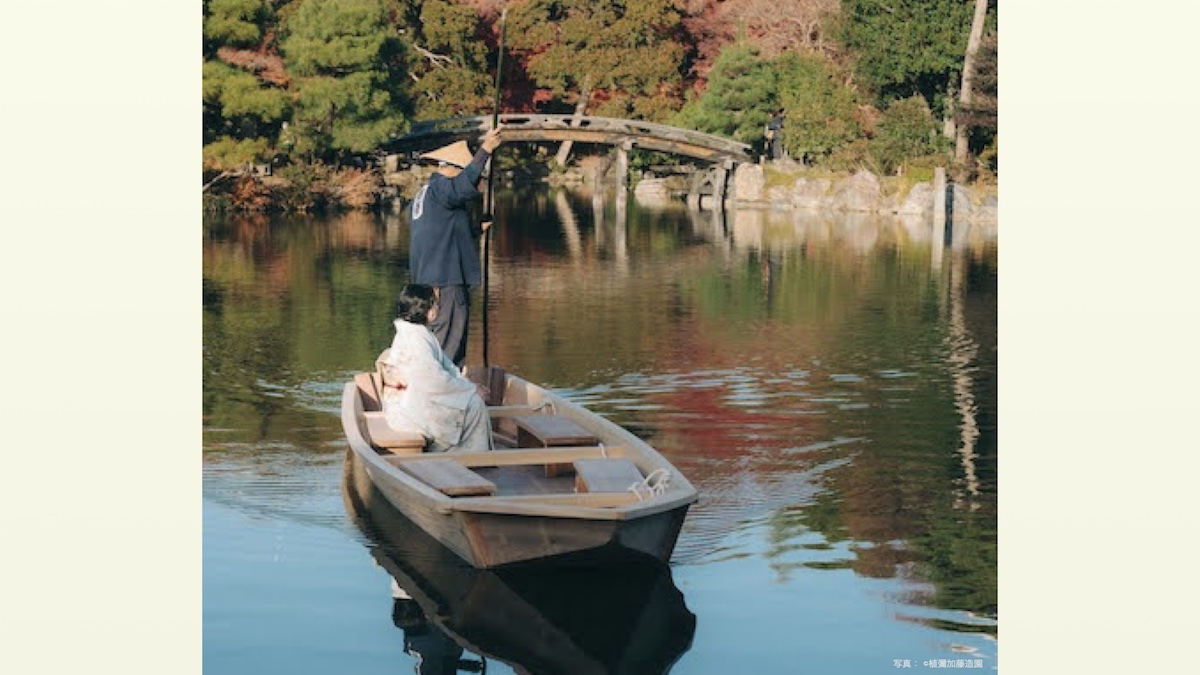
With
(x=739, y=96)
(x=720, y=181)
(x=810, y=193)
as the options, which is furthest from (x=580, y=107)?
(x=810, y=193)

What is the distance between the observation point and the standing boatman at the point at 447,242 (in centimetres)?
656

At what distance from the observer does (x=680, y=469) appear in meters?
6.48

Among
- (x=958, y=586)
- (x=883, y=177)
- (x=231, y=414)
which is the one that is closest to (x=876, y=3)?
(x=883, y=177)

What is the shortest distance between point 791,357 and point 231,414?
2.97m

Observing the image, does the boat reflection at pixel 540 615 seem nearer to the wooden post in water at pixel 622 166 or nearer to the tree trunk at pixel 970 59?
the tree trunk at pixel 970 59

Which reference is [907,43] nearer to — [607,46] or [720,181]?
[720,181]

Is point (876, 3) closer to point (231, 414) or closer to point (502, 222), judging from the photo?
point (502, 222)

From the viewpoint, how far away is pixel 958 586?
5.13 meters

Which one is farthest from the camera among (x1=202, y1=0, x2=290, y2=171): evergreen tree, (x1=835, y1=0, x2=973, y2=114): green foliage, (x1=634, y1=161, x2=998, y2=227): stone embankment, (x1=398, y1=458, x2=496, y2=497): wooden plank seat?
(x1=634, y1=161, x2=998, y2=227): stone embankment

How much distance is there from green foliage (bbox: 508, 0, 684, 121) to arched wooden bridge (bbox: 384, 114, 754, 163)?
161 cm

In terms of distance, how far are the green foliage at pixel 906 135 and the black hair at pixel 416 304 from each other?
1390cm

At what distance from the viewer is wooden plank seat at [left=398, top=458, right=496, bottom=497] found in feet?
16.3

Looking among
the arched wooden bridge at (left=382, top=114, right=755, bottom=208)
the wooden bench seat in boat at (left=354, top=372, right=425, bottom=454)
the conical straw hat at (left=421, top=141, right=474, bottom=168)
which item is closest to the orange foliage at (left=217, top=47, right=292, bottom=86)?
the arched wooden bridge at (left=382, top=114, right=755, bottom=208)

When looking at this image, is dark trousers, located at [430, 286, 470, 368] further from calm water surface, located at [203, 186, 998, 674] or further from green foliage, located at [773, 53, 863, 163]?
green foliage, located at [773, 53, 863, 163]
